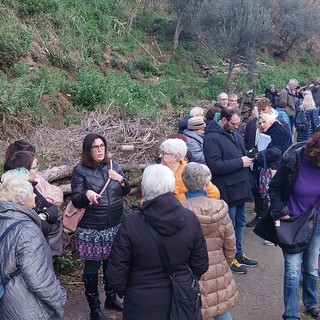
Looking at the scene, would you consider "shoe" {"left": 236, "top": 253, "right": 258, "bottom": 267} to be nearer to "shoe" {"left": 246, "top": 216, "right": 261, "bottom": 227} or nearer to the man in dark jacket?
the man in dark jacket

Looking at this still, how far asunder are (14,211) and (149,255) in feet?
3.04

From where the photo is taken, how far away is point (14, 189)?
125 inches

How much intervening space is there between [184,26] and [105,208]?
739 inches

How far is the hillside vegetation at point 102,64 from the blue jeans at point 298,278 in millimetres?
4688

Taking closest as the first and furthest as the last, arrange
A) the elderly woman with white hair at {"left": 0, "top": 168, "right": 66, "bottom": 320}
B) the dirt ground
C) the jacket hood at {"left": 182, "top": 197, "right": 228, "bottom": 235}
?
the elderly woman with white hair at {"left": 0, "top": 168, "right": 66, "bottom": 320}, the jacket hood at {"left": 182, "top": 197, "right": 228, "bottom": 235}, the dirt ground

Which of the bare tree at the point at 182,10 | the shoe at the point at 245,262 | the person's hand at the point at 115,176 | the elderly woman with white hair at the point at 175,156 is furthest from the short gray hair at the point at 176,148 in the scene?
the bare tree at the point at 182,10

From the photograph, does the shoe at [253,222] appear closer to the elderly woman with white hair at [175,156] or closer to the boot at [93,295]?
the elderly woman with white hair at [175,156]

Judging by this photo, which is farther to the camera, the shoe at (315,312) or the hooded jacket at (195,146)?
the hooded jacket at (195,146)

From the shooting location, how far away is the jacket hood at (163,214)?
10.2 feet

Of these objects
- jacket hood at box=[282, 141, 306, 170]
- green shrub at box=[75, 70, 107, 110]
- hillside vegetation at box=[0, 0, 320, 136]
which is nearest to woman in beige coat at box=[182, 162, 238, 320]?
jacket hood at box=[282, 141, 306, 170]

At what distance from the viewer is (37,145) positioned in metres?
6.93

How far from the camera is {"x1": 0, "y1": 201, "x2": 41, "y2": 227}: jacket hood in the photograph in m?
3.02

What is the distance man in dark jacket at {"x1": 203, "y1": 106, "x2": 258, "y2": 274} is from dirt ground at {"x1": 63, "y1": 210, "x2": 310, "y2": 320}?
25cm

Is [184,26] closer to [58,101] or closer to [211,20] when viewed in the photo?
[211,20]
